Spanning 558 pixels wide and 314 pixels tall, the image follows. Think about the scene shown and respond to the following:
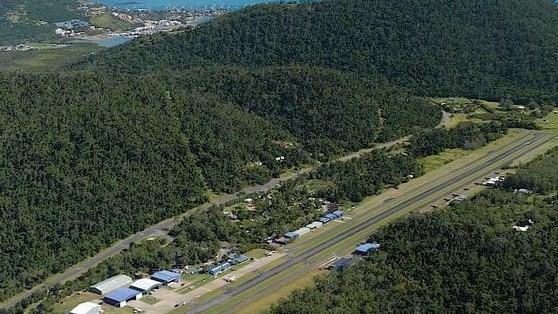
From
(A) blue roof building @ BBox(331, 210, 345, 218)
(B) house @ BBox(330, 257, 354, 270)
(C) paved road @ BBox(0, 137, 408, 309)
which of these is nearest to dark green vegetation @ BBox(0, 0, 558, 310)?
(C) paved road @ BBox(0, 137, 408, 309)

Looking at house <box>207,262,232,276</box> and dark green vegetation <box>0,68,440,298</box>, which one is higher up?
dark green vegetation <box>0,68,440,298</box>

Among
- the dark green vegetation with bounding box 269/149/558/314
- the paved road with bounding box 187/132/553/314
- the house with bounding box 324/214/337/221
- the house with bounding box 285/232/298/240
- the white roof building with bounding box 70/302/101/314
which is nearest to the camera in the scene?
the dark green vegetation with bounding box 269/149/558/314

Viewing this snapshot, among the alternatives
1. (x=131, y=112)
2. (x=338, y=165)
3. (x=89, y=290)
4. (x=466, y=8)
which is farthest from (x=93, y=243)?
(x=466, y=8)

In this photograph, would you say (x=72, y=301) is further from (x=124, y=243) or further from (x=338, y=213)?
(x=338, y=213)

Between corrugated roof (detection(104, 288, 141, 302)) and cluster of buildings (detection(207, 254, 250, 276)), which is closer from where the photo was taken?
corrugated roof (detection(104, 288, 141, 302))

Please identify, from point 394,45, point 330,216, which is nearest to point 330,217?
point 330,216

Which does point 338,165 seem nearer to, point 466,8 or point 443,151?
point 443,151

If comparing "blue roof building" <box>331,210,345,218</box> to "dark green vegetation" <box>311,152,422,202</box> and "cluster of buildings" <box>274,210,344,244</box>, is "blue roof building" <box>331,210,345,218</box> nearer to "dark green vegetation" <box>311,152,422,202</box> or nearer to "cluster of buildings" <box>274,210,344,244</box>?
"cluster of buildings" <box>274,210,344,244</box>
